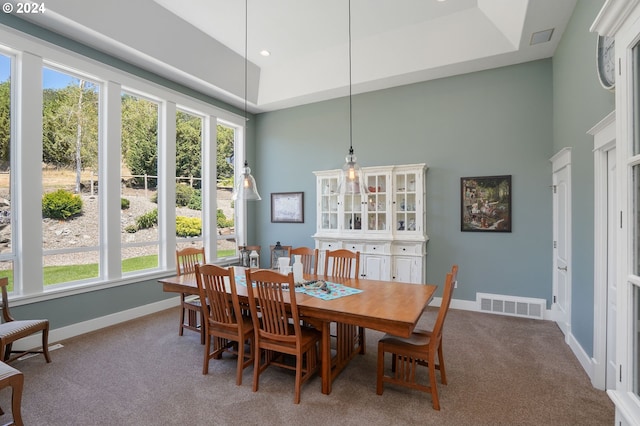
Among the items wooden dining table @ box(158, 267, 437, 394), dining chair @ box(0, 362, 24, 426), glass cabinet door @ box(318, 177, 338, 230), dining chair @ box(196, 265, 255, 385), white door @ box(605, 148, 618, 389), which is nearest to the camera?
dining chair @ box(0, 362, 24, 426)

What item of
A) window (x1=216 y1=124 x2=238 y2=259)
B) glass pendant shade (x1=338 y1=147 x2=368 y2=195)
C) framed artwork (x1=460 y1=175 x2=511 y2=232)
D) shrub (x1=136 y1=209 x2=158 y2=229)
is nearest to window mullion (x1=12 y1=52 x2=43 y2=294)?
shrub (x1=136 y1=209 x2=158 y2=229)

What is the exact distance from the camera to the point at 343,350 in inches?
116

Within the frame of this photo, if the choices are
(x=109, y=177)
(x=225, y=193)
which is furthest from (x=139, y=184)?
(x=225, y=193)

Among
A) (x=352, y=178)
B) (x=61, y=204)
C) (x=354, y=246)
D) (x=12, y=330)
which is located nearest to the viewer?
(x=12, y=330)

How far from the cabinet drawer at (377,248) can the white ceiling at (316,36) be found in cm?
258

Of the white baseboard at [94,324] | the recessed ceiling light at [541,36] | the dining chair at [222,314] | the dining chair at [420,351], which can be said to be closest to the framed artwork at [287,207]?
the white baseboard at [94,324]

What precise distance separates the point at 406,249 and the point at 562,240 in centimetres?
193

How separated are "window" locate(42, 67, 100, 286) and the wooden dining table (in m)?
1.80

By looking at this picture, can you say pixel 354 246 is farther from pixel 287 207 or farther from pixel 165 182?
pixel 165 182

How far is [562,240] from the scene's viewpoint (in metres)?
3.85

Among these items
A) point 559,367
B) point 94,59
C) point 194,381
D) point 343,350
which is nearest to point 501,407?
point 559,367

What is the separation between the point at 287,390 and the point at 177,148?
415 cm

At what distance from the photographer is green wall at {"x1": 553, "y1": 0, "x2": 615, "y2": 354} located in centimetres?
274

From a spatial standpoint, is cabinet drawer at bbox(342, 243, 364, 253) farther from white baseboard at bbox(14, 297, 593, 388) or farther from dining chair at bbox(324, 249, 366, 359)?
white baseboard at bbox(14, 297, 593, 388)
